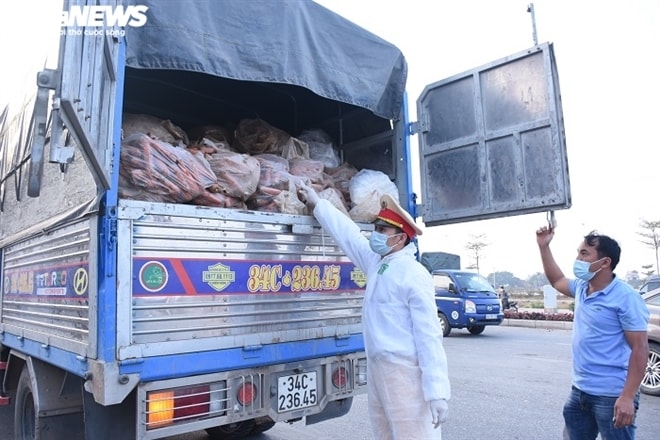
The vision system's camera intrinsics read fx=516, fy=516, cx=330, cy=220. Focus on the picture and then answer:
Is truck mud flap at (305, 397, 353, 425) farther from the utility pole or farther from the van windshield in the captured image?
the van windshield

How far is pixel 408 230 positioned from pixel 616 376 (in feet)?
4.59

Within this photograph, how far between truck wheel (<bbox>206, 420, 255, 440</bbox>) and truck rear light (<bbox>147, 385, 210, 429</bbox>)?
6.39 ft

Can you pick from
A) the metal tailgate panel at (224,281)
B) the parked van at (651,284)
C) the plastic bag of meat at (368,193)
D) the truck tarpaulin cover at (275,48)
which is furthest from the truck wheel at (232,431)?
the parked van at (651,284)

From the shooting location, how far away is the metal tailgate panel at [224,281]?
2650 mm

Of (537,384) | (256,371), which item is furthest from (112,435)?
(537,384)

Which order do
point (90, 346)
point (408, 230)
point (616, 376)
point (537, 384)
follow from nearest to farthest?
point (90, 346) < point (616, 376) < point (408, 230) < point (537, 384)

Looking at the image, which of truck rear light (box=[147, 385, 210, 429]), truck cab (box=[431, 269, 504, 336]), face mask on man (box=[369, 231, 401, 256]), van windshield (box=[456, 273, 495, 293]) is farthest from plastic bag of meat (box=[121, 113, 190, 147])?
van windshield (box=[456, 273, 495, 293])

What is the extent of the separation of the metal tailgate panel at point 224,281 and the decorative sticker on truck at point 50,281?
1.25 ft

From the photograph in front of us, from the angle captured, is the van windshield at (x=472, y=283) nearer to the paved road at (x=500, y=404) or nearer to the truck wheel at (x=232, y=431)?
the paved road at (x=500, y=404)

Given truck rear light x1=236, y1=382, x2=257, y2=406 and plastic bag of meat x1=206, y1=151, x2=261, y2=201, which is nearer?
truck rear light x1=236, y1=382, x2=257, y2=406

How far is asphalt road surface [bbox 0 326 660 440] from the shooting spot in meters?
5.16

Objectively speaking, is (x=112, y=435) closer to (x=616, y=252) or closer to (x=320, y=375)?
(x=320, y=375)

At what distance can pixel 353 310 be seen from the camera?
3.67 metres

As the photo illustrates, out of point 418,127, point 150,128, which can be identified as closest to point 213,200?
point 150,128
